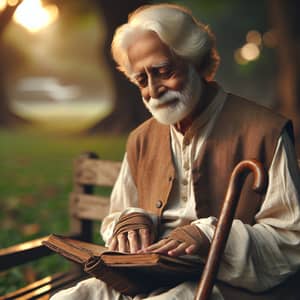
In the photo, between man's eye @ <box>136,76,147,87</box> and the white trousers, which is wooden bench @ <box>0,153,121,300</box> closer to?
the white trousers

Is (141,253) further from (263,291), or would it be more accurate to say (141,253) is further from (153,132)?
(153,132)

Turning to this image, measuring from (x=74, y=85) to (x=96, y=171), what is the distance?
30.4 ft

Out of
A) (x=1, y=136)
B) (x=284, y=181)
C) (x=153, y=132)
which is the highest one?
(x=153, y=132)

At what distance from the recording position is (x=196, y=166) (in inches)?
92.0

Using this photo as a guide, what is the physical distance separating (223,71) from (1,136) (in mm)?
4652

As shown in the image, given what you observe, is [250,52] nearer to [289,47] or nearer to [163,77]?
[289,47]

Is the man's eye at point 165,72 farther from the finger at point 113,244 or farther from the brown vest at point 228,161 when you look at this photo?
the finger at point 113,244

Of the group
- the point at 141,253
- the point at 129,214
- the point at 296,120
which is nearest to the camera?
the point at 141,253

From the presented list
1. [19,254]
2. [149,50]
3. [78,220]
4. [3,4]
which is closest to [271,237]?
[149,50]

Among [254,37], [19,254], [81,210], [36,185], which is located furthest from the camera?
[254,37]

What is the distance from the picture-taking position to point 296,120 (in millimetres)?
7285

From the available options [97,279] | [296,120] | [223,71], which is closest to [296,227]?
[97,279]

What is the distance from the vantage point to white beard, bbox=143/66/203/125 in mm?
2303

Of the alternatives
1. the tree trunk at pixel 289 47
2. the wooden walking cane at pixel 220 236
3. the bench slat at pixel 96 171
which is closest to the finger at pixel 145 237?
the wooden walking cane at pixel 220 236
